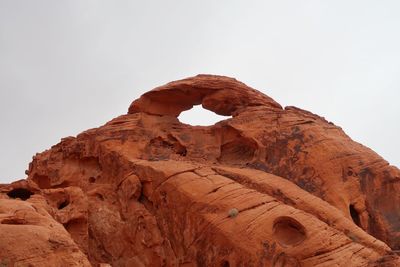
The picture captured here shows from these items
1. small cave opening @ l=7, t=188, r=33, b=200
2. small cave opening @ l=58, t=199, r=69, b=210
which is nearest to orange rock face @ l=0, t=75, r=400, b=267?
small cave opening @ l=7, t=188, r=33, b=200

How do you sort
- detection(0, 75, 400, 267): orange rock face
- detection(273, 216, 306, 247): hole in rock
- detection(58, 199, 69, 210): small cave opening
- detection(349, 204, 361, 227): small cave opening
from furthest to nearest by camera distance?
1. detection(349, 204, 361, 227): small cave opening
2. detection(58, 199, 69, 210): small cave opening
3. detection(273, 216, 306, 247): hole in rock
4. detection(0, 75, 400, 267): orange rock face

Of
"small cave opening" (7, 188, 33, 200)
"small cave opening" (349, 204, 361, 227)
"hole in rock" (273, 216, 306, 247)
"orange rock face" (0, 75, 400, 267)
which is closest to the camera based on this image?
"orange rock face" (0, 75, 400, 267)

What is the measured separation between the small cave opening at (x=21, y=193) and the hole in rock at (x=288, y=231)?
9875 mm

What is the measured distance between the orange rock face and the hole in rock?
6 centimetres

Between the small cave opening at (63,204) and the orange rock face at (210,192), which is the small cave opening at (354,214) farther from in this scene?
the small cave opening at (63,204)

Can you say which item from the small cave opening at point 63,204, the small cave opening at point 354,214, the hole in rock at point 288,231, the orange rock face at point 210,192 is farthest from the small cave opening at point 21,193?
the small cave opening at point 354,214

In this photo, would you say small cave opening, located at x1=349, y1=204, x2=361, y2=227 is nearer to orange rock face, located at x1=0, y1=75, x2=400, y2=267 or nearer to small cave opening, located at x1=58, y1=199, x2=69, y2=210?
orange rock face, located at x1=0, y1=75, x2=400, y2=267

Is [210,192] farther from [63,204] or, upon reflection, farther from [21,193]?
[21,193]

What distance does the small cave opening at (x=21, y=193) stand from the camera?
18.8 metres

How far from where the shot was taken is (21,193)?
19000mm

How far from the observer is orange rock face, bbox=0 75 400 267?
17984mm

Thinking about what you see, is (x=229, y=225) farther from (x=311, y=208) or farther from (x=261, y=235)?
(x=311, y=208)

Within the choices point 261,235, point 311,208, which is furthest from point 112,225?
point 311,208

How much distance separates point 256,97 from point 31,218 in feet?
53.7
